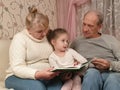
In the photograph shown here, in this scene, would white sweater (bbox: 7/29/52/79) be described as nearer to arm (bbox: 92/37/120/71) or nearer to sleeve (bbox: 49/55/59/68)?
sleeve (bbox: 49/55/59/68)

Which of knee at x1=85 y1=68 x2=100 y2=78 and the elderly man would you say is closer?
knee at x1=85 y1=68 x2=100 y2=78

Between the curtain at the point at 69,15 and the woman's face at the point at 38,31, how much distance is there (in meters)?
0.85

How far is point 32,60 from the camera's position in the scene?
6.53 feet

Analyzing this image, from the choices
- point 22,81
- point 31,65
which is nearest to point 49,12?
point 31,65

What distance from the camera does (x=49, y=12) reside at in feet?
9.78

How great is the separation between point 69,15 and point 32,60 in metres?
1.04

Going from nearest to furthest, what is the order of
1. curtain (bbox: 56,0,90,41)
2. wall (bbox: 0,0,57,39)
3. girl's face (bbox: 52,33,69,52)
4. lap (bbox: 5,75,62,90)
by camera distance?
lap (bbox: 5,75,62,90) < girl's face (bbox: 52,33,69,52) < wall (bbox: 0,0,57,39) < curtain (bbox: 56,0,90,41)

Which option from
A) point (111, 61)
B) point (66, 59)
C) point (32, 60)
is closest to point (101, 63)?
point (111, 61)

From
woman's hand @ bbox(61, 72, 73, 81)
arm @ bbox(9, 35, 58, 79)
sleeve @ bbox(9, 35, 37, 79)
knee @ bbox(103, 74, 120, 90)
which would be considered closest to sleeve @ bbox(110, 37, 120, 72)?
knee @ bbox(103, 74, 120, 90)

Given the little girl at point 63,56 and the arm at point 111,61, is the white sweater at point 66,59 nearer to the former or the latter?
the little girl at point 63,56

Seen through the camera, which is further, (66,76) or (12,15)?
(12,15)

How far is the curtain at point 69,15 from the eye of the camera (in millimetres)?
2832

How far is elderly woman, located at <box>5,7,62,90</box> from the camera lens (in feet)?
5.81

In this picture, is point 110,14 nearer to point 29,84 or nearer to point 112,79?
point 112,79
